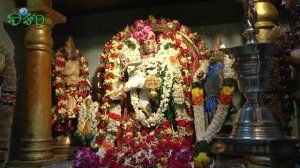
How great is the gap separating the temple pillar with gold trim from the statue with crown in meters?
0.73

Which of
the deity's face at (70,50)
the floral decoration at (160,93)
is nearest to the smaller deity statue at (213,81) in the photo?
the floral decoration at (160,93)

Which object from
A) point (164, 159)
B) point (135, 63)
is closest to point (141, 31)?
point (135, 63)

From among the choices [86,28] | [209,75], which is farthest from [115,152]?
[86,28]

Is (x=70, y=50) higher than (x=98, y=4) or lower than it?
lower

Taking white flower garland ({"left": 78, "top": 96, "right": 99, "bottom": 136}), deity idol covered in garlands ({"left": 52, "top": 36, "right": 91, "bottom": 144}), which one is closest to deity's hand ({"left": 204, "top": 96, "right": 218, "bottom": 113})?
white flower garland ({"left": 78, "top": 96, "right": 99, "bottom": 136})

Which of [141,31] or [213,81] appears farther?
[141,31]

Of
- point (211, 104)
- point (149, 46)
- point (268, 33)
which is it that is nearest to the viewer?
point (268, 33)

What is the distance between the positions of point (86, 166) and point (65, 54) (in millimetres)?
2182

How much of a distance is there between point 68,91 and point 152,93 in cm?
148

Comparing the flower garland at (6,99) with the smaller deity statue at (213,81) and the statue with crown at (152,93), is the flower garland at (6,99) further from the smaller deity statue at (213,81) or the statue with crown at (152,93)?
the smaller deity statue at (213,81)

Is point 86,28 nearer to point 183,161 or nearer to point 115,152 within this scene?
point 115,152

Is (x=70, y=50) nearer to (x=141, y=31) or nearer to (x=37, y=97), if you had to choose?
(x=37, y=97)

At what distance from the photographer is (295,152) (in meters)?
1.96

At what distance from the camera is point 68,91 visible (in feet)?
17.8
